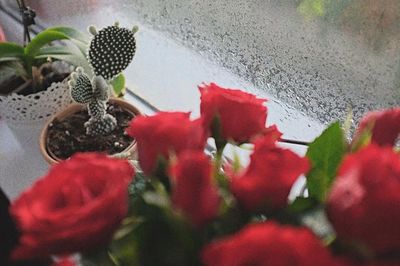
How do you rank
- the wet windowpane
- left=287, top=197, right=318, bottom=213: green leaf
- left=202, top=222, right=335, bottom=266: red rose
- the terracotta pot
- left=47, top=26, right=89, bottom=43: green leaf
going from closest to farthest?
left=202, top=222, right=335, bottom=266: red rose, left=287, top=197, right=318, bottom=213: green leaf, the wet windowpane, the terracotta pot, left=47, top=26, right=89, bottom=43: green leaf

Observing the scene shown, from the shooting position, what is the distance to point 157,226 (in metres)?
0.44

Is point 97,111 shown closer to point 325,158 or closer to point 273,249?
point 325,158

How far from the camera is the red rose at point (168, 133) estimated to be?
0.44 m

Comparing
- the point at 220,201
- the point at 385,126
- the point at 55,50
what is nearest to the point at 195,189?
the point at 220,201

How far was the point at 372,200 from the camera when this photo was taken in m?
0.35

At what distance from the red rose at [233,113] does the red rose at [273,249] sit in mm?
157

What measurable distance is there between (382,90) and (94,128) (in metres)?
0.42

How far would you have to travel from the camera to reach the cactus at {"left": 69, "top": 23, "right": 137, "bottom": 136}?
820 mm

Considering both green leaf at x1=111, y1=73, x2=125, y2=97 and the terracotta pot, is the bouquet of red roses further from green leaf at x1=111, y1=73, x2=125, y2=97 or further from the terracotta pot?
green leaf at x1=111, y1=73, x2=125, y2=97

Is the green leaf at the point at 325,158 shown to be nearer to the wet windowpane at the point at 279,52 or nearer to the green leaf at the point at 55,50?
the wet windowpane at the point at 279,52

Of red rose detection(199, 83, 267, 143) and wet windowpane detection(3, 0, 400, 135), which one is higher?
red rose detection(199, 83, 267, 143)

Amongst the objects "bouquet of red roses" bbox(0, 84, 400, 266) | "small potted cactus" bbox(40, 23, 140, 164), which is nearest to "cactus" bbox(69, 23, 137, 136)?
"small potted cactus" bbox(40, 23, 140, 164)

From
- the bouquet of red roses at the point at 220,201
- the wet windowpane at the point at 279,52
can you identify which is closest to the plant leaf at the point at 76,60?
the wet windowpane at the point at 279,52

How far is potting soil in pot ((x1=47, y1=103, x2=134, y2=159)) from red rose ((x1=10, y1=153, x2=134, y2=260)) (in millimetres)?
511
